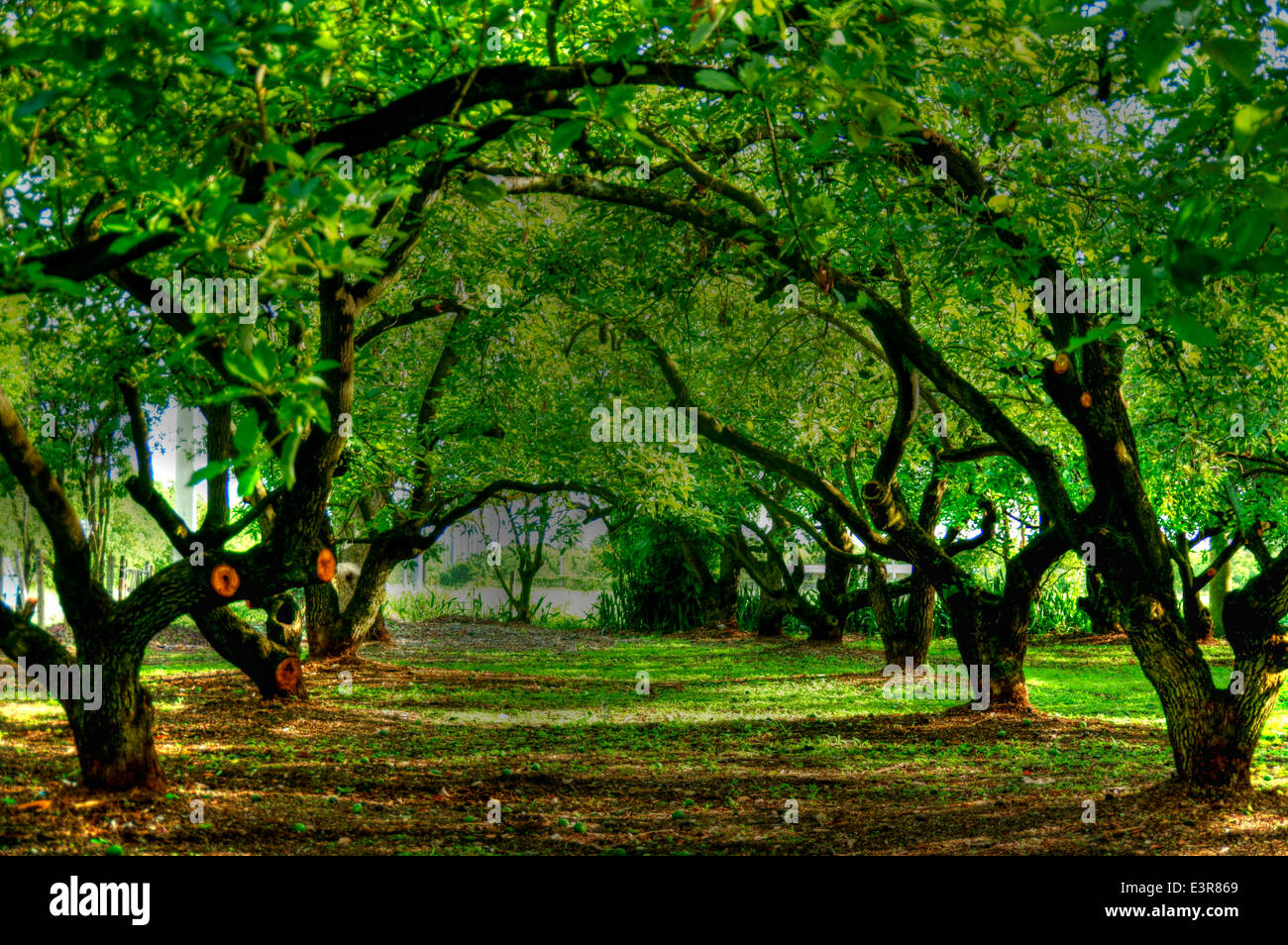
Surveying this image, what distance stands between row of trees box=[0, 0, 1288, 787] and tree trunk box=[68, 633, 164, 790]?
0.7 inches

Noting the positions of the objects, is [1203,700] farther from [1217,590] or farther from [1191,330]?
[1217,590]

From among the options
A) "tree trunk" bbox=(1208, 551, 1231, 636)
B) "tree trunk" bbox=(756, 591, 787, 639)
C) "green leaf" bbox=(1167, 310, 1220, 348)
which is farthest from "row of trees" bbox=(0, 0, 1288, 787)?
"tree trunk" bbox=(756, 591, 787, 639)

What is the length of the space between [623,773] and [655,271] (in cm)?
446

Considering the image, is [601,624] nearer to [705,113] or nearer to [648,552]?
[648,552]

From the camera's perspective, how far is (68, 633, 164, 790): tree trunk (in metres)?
6.14

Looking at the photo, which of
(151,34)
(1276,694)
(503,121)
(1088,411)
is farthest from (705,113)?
(1276,694)

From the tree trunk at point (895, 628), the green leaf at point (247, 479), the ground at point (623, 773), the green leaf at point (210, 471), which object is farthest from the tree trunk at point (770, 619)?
the green leaf at point (210, 471)

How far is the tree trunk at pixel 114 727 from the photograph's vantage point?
6.14m

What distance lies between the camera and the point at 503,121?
472 cm

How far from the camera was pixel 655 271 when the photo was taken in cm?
943

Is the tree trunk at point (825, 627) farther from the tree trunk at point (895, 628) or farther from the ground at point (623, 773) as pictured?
the ground at point (623, 773)

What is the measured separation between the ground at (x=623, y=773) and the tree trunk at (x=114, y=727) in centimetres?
16

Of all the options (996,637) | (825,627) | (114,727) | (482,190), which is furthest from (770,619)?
(482,190)

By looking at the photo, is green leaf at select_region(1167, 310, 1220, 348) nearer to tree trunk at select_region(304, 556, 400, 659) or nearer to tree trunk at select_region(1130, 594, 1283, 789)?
tree trunk at select_region(1130, 594, 1283, 789)
